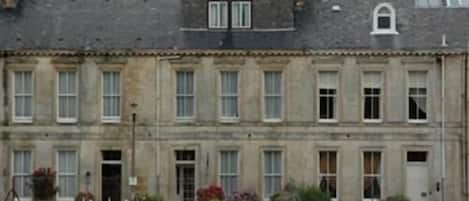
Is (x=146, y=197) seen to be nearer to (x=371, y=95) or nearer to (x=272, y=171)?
(x=272, y=171)

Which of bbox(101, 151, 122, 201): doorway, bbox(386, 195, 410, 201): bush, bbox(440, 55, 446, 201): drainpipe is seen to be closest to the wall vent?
bbox(101, 151, 122, 201): doorway

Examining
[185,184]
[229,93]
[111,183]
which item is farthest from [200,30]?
[111,183]

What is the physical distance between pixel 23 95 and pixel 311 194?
536 inches

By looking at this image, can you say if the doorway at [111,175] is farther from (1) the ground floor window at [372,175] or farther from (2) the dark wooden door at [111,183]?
(1) the ground floor window at [372,175]

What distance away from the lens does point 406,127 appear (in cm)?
5766

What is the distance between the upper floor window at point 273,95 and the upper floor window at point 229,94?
1.31 meters

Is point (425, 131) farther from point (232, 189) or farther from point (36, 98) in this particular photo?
point (36, 98)

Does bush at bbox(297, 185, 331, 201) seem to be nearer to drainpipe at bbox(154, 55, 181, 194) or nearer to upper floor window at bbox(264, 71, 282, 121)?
upper floor window at bbox(264, 71, 282, 121)

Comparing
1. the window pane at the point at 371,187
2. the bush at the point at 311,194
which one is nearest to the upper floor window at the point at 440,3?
the window pane at the point at 371,187

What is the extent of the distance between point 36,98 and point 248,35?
9715mm

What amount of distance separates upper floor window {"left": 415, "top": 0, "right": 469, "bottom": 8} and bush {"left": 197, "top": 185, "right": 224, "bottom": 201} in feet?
43.1

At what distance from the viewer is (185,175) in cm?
5866

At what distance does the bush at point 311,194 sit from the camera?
55.1m

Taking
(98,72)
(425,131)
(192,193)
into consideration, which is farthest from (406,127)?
(98,72)
